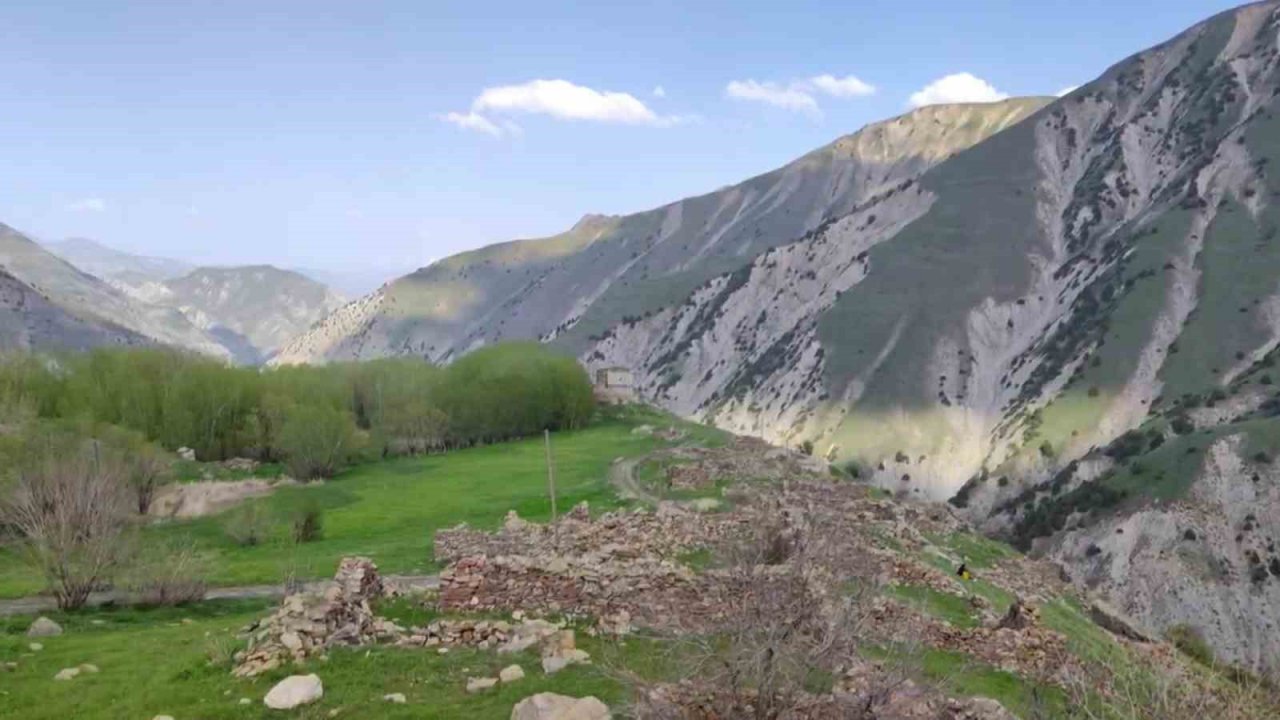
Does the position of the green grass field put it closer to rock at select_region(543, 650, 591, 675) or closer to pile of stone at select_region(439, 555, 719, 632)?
pile of stone at select_region(439, 555, 719, 632)

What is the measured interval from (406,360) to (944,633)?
7751 centimetres

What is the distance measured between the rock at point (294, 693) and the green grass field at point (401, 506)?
31.1 ft

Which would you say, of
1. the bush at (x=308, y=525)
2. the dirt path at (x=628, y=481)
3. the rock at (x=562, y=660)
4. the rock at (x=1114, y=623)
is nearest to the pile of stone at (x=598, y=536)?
the rock at (x=562, y=660)

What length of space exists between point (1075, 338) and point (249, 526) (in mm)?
112415

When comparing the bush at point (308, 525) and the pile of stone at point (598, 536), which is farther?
the bush at point (308, 525)

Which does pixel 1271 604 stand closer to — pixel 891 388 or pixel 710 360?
pixel 891 388

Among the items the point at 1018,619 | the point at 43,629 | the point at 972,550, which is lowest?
the point at 972,550

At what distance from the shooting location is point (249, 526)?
39250mm

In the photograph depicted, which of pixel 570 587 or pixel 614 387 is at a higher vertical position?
pixel 570 587

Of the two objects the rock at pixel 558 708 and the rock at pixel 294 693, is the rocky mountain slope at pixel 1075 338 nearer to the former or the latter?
the rock at pixel 558 708

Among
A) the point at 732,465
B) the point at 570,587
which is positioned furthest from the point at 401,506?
the point at 570,587

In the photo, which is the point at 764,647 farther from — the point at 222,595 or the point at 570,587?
the point at 222,595

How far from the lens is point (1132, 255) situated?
127438 millimetres

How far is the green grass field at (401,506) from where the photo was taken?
103 ft
